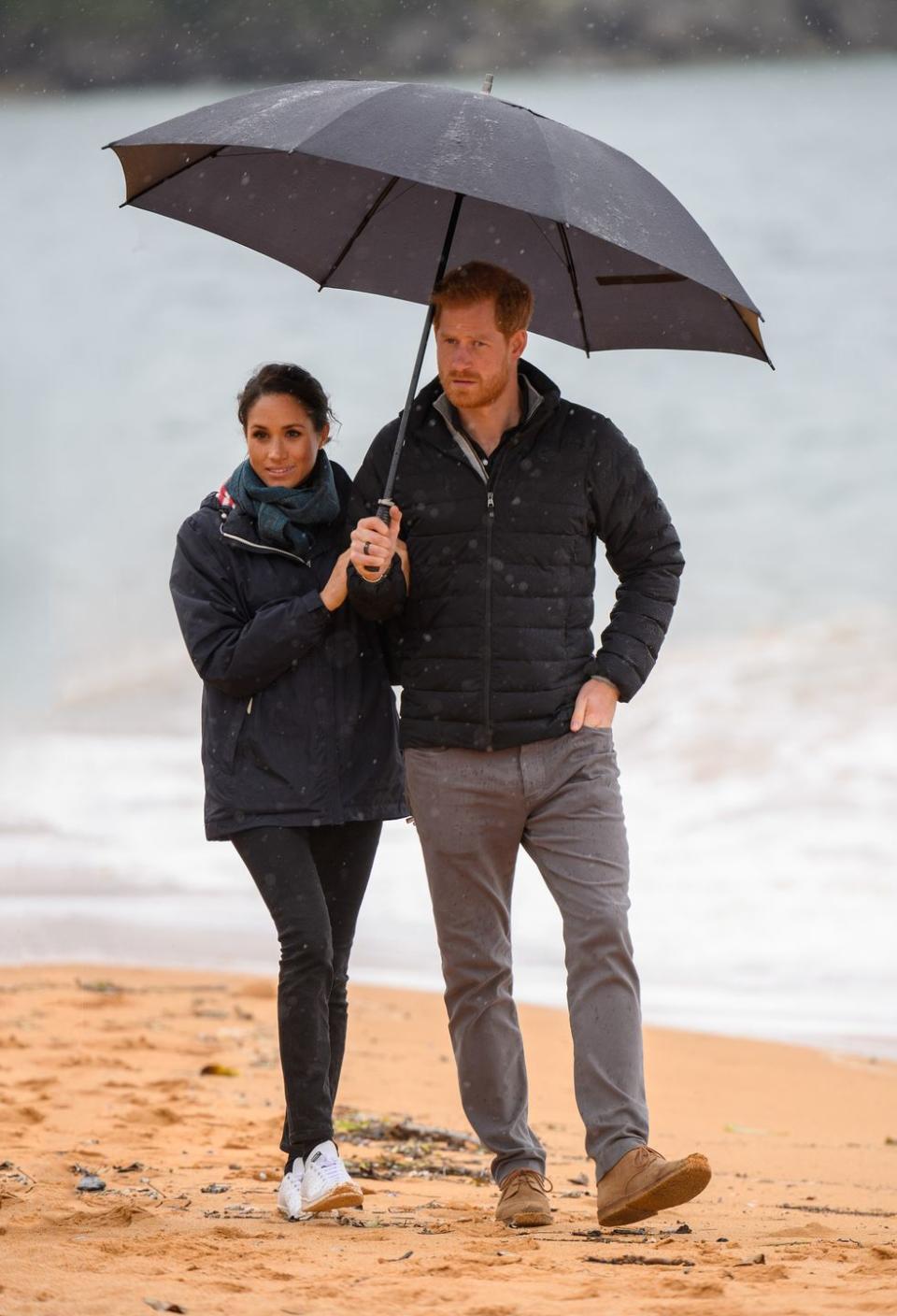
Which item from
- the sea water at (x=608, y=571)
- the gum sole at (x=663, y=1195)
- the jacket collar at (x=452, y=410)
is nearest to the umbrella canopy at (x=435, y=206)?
the jacket collar at (x=452, y=410)

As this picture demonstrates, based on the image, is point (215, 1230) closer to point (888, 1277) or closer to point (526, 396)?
point (888, 1277)

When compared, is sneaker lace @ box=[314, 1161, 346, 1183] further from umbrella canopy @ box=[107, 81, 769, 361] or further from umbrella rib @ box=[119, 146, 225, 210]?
umbrella rib @ box=[119, 146, 225, 210]

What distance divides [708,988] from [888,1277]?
16.7 feet

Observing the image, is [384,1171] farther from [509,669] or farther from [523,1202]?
[509,669]

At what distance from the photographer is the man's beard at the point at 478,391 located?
3.51m

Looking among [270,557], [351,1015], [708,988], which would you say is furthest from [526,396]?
[708,988]

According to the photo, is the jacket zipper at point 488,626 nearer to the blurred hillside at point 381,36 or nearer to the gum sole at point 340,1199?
the gum sole at point 340,1199

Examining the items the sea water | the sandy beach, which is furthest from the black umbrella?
the sea water

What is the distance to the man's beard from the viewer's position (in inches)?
138

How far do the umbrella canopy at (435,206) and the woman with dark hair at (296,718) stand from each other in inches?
16.1

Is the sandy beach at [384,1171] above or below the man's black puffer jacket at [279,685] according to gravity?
below

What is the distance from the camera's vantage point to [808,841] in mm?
11727

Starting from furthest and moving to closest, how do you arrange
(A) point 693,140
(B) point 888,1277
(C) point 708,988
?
(A) point 693,140 < (C) point 708,988 < (B) point 888,1277

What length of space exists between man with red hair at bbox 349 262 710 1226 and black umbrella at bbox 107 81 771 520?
0.50 feet
